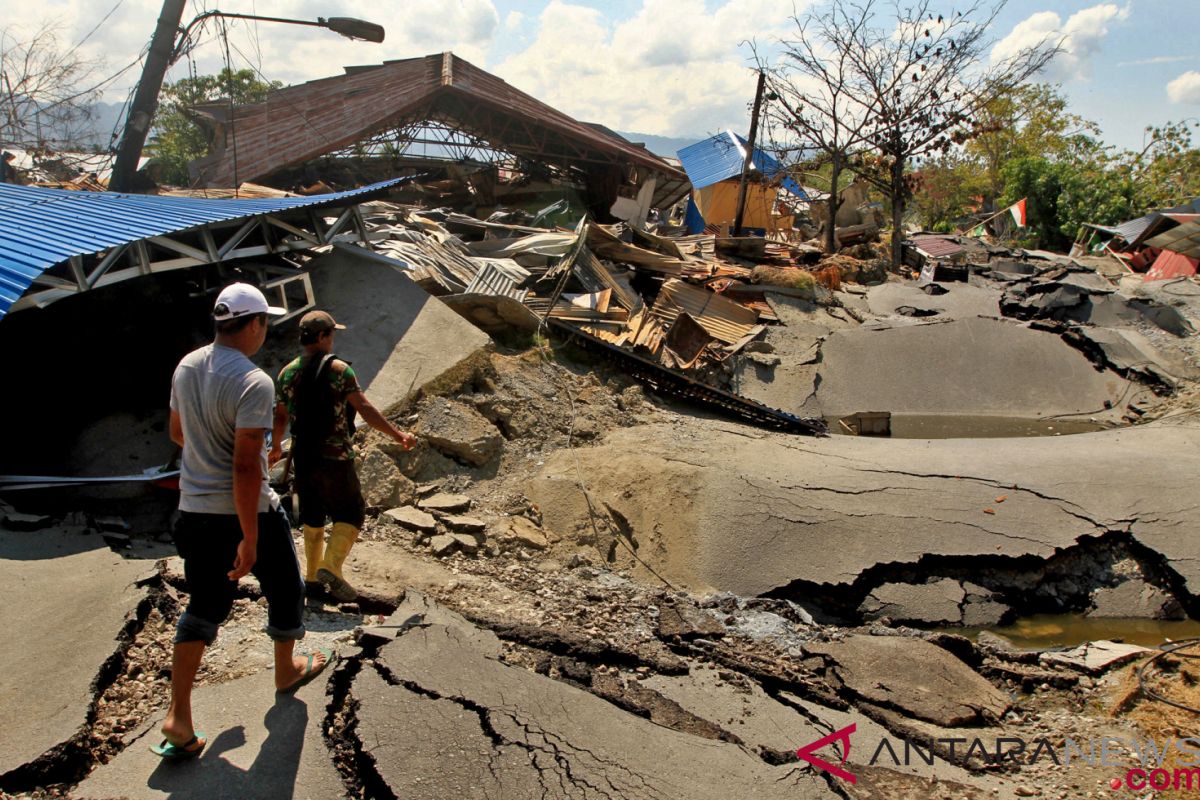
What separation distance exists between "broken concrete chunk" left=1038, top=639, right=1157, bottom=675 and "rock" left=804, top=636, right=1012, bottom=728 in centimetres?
73

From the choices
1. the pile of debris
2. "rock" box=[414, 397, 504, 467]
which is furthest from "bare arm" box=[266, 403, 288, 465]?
the pile of debris

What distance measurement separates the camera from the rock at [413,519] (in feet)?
17.5

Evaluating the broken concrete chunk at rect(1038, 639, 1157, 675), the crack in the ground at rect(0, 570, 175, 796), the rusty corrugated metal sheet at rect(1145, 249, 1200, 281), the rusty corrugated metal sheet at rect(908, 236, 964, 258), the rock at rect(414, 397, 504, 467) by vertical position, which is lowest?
the broken concrete chunk at rect(1038, 639, 1157, 675)

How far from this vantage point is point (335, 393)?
12.3ft

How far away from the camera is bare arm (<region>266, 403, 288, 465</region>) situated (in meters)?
3.58

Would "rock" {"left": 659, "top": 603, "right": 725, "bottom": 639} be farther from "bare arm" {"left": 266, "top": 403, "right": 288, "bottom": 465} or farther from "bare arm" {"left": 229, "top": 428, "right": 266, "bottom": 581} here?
"bare arm" {"left": 229, "top": 428, "right": 266, "bottom": 581}

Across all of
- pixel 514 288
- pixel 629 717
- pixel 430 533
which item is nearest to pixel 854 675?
pixel 629 717

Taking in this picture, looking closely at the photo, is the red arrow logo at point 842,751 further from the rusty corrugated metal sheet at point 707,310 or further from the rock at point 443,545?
the rusty corrugated metal sheet at point 707,310

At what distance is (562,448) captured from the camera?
722 centimetres

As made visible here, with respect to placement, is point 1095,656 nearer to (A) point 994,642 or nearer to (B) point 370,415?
(A) point 994,642

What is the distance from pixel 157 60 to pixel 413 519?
11.0 metres

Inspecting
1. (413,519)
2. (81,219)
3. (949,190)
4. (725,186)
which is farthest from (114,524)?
(949,190)

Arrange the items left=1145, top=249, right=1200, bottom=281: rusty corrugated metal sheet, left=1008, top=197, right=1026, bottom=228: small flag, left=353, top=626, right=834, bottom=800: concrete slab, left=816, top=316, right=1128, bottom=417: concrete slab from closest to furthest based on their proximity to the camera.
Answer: left=353, top=626, right=834, bottom=800: concrete slab, left=816, top=316, right=1128, bottom=417: concrete slab, left=1145, top=249, right=1200, bottom=281: rusty corrugated metal sheet, left=1008, top=197, right=1026, bottom=228: small flag

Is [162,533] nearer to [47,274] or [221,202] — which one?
[47,274]
